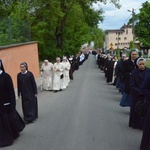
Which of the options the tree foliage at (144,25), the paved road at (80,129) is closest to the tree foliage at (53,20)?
the paved road at (80,129)

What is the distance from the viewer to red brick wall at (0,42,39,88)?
55.3 feet

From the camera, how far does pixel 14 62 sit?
18484 millimetres

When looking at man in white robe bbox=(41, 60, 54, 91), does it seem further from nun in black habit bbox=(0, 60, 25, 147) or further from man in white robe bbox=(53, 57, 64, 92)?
nun in black habit bbox=(0, 60, 25, 147)

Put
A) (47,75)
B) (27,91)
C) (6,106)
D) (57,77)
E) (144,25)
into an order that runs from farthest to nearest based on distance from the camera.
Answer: (144,25)
(47,75)
(57,77)
(27,91)
(6,106)

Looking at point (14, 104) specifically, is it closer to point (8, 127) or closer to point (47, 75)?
point (8, 127)

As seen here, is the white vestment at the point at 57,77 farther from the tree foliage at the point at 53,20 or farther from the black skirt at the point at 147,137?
the black skirt at the point at 147,137

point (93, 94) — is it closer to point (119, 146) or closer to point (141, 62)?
point (141, 62)

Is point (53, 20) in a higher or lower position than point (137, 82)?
higher

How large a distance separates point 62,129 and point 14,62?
10355 millimetres

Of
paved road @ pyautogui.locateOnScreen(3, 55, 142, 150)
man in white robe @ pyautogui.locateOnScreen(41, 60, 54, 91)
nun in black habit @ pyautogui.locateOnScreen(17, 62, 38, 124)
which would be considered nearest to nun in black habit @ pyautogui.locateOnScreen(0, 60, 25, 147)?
paved road @ pyautogui.locateOnScreen(3, 55, 142, 150)

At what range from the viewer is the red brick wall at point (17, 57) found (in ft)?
55.3

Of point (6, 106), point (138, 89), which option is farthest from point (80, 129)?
point (6, 106)

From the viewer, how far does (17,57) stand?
19297mm

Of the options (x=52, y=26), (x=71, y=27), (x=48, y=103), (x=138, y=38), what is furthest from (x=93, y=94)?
(x=138, y=38)
